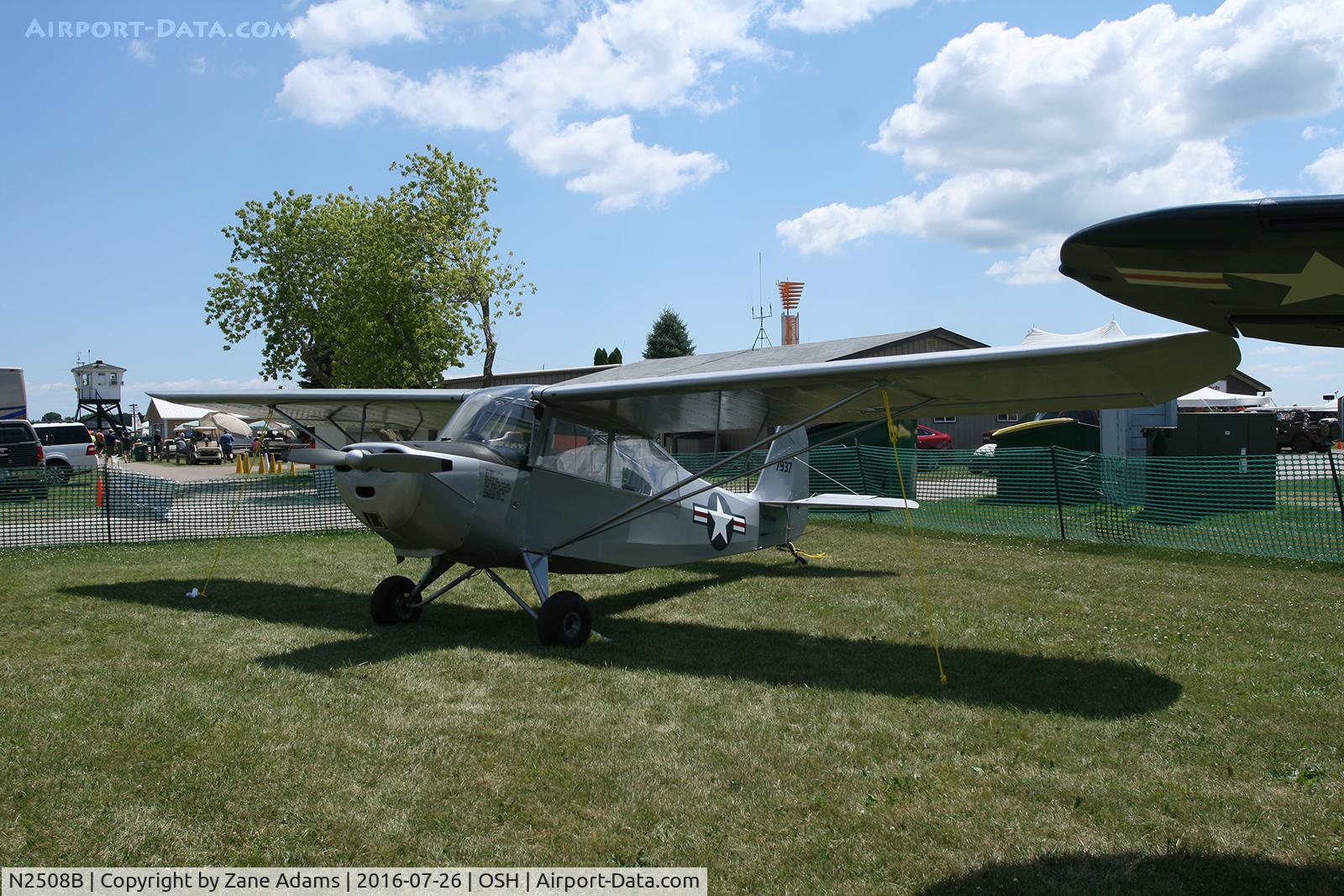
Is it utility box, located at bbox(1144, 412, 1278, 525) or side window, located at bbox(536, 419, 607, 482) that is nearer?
side window, located at bbox(536, 419, 607, 482)

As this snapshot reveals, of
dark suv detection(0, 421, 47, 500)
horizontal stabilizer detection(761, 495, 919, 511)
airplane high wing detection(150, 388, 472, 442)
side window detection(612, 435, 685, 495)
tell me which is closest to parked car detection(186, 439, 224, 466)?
dark suv detection(0, 421, 47, 500)

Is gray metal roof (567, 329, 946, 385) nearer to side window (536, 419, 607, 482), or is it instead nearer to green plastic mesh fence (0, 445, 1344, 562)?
green plastic mesh fence (0, 445, 1344, 562)

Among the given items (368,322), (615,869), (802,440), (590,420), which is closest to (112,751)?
(615,869)

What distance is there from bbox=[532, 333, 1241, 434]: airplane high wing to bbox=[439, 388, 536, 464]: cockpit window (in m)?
0.23

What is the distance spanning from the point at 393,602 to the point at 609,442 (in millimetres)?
2496

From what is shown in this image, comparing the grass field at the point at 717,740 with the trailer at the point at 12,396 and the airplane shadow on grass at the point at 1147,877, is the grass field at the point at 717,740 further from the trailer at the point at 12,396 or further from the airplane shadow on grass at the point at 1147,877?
the trailer at the point at 12,396

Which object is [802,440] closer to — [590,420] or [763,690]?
[590,420]

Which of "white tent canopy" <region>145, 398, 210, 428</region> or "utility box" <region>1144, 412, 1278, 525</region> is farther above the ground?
"white tent canopy" <region>145, 398, 210, 428</region>

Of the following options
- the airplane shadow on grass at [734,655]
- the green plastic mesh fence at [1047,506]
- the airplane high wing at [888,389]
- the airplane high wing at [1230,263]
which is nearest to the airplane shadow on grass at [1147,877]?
the airplane shadow on grass at [734,655]

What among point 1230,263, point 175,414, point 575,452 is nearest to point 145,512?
point 575,452

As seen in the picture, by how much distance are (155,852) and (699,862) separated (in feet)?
7.00

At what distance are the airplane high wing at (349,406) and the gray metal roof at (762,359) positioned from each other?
17.5 m

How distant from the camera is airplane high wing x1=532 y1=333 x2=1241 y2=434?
5273 mm

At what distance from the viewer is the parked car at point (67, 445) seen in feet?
91.2
